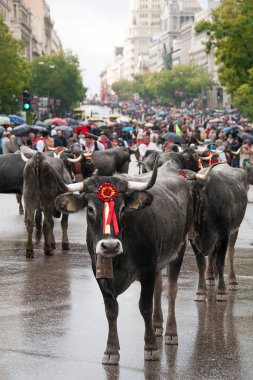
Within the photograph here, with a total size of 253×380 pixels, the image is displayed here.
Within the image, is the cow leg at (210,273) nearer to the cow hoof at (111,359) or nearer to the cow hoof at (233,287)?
the cow hoof at (233,287)

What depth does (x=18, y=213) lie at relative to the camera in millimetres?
24500

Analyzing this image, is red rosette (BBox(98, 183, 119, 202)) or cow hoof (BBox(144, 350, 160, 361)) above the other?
red rosette (BBox(98, 183, 119, 202))

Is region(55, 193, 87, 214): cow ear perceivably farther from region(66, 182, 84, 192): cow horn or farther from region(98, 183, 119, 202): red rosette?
region(98, 183, 119, 202): red rosette

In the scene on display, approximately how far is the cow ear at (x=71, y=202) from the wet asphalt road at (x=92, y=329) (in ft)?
4.24

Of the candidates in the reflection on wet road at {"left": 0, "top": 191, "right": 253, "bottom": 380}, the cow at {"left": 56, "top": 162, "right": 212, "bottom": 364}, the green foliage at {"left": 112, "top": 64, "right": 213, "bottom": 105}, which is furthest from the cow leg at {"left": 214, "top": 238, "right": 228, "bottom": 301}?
the green foliage at {"left": 112, "top": 64, "right": 213, "bottom": 105}

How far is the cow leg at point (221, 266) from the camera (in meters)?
12.2

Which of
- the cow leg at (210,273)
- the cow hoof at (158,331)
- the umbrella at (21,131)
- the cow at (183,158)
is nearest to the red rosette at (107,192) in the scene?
the cow hoof at (158,331)

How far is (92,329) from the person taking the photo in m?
10.5

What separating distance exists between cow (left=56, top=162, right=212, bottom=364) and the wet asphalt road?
312 mm

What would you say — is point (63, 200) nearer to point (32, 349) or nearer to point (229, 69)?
point (32, 349)

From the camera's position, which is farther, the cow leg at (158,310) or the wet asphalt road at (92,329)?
the cow leg at (158,310)

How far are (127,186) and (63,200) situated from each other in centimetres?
56

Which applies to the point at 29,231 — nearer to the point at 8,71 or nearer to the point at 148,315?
the point at 148,315

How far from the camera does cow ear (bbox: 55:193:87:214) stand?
880cm
